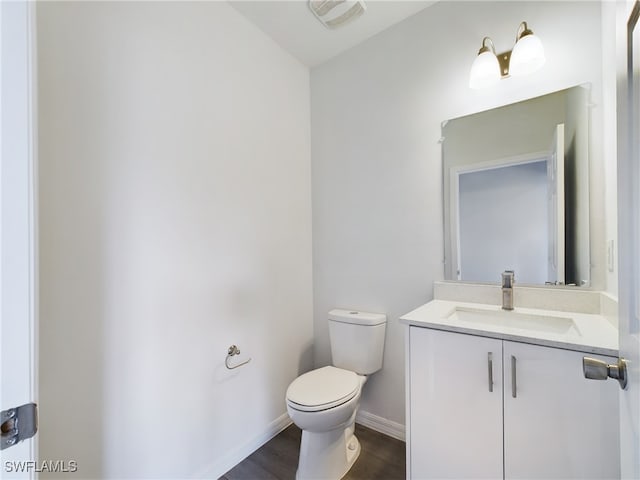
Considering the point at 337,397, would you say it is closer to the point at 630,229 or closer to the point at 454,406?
the point at 454,406

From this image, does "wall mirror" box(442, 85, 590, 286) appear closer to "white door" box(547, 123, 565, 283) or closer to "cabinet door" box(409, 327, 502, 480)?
"white door" box(547, 123, 565, 283)

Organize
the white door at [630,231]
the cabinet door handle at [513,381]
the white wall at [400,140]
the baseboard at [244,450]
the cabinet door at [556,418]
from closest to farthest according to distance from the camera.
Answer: the white door at [630,231], the cabinet door at [556,418], the cabinet door handle at [513,381], the white wall at [400,140], the baseboard at [244,450]

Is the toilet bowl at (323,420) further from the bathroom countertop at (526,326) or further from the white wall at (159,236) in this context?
the bathroom countertop at (526,326)

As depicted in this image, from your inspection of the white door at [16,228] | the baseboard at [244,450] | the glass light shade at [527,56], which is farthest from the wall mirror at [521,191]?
the white door at [16,228]

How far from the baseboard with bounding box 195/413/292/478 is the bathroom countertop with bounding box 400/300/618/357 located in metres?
1.23

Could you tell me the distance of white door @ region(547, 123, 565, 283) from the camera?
132 centimetres

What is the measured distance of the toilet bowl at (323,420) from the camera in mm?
1359

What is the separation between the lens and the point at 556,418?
0.94 meters

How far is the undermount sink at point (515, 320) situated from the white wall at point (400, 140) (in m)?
0.26

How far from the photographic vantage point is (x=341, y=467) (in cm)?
150

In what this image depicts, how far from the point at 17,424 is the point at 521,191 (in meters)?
1.95

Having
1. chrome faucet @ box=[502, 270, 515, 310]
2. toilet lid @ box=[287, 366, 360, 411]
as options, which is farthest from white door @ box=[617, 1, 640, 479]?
toilet lid @ box=[287, 366, 360, 411]

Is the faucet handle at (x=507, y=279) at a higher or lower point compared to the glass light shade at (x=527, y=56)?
lower

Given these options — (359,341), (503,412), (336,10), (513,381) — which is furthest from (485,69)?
(359,341)
